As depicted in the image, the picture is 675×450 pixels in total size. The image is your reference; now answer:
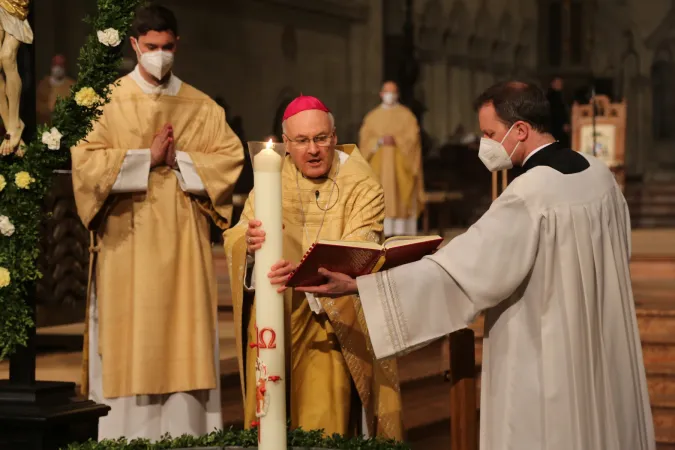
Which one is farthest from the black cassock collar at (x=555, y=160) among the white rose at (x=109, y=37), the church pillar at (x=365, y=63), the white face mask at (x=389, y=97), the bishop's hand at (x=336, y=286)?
the church pillar at (x=365, y=63)

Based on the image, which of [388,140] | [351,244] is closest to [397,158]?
[388,140]

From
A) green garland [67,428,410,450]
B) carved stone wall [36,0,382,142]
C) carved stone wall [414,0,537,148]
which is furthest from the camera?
carved stone wall [414,0,537,148]

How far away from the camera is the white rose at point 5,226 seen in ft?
13.6

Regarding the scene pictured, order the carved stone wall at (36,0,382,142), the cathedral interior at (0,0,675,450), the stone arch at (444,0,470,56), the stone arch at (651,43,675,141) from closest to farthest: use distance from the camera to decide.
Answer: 1. the cathedral interior at (0,0,675,450)
2. the carved stone wall at (36,0,382,142)
3. the stone arch at (444,0,470,56)
4. the stone arch at (651,43,675,141)

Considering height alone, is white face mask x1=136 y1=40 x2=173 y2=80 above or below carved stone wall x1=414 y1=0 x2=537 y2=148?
below

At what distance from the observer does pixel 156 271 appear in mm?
5449

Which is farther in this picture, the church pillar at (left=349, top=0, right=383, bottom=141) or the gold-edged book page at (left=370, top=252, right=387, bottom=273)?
the church pillar at (left=349, top=0, right=383, bottom=141)

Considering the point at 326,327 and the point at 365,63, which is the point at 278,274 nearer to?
the point at 326,327

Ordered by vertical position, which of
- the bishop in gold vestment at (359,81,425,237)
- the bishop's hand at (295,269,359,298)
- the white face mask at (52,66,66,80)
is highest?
the white face mask at (52,66,66,80)

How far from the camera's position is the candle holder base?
406 centimetres

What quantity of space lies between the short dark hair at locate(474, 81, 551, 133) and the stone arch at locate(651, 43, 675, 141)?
68.7 feet

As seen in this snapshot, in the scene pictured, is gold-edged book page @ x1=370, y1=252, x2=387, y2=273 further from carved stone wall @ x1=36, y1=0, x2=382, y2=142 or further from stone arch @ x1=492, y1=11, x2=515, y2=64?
stone arch @ x1=492, y1=11, x2=515, y2=64

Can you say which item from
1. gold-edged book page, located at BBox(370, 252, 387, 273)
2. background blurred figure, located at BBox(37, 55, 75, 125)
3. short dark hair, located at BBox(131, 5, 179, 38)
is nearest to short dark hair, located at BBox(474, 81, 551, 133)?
gold-edged book page, located at BBox(370, 252, 387, 273)

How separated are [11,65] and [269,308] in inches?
75.9
